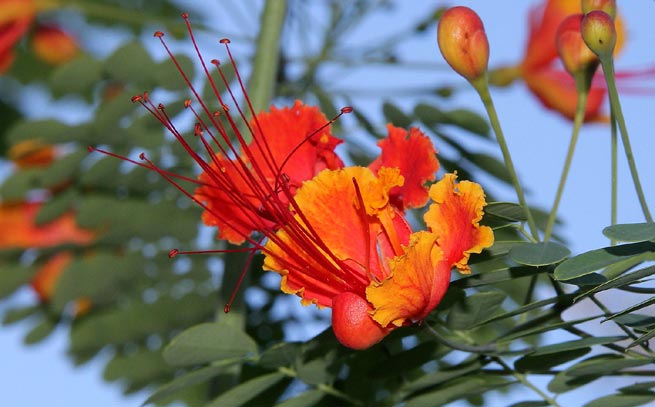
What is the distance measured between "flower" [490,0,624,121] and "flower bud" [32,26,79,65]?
3.35 ft

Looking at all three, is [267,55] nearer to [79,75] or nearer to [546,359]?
[79,75]

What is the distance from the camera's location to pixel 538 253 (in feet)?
2.72

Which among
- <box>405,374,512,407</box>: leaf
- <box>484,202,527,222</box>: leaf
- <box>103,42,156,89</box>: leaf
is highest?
<box>103,42,156,89</box>: leaf

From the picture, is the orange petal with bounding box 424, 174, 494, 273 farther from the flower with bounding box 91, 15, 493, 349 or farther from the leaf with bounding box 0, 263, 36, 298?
the leaf with bounding box 0, 263, 36, 298

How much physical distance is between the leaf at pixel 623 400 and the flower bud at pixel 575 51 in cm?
32

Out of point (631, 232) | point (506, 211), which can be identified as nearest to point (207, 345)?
point (506, 211)

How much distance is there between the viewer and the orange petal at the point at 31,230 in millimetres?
1704

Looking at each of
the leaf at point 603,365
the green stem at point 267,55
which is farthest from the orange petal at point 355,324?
the green stem at point 267,55

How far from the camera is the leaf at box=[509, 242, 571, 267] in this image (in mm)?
813

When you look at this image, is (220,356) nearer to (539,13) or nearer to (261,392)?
(261,392)

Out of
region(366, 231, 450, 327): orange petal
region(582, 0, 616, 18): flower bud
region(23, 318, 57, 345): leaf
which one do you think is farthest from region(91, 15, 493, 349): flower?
region(23, 318, 57, 345): leaf

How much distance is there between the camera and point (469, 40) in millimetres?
959

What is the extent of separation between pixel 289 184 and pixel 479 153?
0.29 m

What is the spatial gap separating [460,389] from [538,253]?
0.24m
